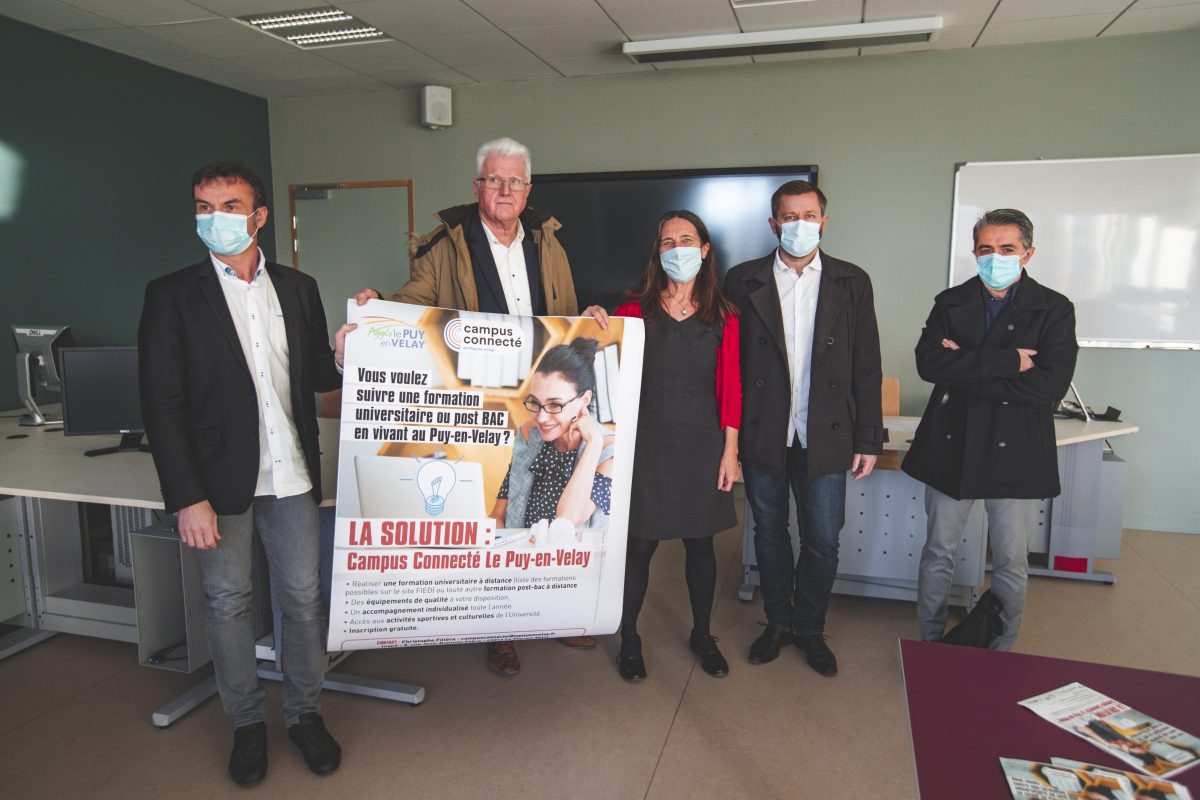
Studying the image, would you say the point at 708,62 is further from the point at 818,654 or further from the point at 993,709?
the point at 993,709

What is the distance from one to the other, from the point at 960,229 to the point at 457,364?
361 cm

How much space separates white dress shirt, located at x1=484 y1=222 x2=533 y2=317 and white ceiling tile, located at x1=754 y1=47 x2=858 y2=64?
2763 mm

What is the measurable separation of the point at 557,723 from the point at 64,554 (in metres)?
2.15

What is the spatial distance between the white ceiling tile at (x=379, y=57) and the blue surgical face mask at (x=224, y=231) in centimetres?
300

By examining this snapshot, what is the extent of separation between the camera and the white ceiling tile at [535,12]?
3863 millimetres

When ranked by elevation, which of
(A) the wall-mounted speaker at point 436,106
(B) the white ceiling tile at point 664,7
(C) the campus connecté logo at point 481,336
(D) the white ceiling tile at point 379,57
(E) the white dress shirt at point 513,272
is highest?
(B) the white ceiling tile at point 664,7

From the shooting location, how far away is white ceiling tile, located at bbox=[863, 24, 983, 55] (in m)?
4.14

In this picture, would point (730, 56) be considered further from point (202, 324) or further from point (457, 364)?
point (202, 324)

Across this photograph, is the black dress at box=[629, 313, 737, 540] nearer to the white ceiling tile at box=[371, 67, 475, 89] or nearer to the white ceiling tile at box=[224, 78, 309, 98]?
the white ceiling tile at box=[371, 67, 475, 89]

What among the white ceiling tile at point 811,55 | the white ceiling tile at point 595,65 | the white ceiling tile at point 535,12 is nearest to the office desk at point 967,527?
the white ceiling tile at point 811,55

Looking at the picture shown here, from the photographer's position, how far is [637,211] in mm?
5098

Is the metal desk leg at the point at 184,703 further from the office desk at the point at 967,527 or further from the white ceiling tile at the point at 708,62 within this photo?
the white ceiling tile at the point at 708,62

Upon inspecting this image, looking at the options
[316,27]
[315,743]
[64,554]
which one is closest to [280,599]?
[315,743]

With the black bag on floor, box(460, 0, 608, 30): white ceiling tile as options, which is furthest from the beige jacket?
box(460, 0, 608, 30): white ceiling tile
